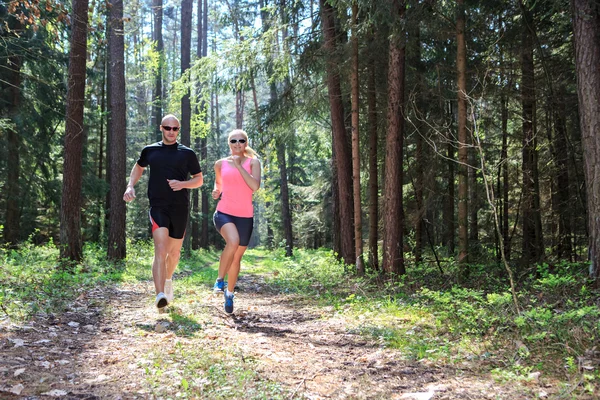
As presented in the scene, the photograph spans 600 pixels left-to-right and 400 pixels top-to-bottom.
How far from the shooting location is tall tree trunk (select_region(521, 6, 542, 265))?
9.99 metres

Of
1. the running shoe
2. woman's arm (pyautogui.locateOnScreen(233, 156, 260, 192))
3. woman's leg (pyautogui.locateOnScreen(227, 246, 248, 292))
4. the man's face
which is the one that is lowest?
the running shoe

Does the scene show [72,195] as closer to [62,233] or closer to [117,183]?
[62,233]

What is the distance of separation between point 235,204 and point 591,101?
4.74m

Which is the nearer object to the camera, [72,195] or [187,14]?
[72,195]

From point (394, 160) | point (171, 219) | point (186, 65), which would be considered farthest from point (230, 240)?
point (186, 65)

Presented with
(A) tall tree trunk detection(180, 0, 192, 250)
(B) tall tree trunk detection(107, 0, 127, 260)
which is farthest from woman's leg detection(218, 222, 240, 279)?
(A) tall tree trunk detection(180, 0, 192, 250)

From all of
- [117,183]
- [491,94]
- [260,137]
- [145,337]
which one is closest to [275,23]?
[260,137]

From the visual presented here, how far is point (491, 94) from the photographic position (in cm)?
1064

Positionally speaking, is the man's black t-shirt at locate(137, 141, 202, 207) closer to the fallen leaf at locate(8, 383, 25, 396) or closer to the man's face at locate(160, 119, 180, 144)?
the man's face at locate(160, 119, 180, 144)

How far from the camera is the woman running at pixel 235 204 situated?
20.8 feet

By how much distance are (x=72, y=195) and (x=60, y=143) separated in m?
9.72

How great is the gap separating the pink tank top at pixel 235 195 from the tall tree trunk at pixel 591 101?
439 cm

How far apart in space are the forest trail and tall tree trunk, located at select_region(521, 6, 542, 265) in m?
6.29

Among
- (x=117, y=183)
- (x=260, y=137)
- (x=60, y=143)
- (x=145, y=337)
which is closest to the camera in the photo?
(x=145, y=337)
